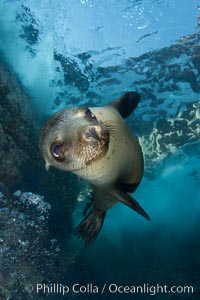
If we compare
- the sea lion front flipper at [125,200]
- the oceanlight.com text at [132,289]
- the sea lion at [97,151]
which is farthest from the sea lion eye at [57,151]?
the oceanlight.com text at [132,289]

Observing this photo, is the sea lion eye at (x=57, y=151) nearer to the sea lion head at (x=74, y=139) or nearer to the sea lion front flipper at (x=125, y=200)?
the sea lion head at (x=74, y=139)

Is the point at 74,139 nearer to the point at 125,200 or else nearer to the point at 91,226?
the point at 125,200

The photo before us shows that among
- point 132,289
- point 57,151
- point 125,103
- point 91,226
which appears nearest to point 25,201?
point 91,226

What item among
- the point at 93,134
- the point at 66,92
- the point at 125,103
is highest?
the point at 66,92

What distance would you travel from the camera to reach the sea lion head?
7.04 feet

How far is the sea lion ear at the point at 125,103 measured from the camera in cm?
368

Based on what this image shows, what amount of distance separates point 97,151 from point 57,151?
274 mm

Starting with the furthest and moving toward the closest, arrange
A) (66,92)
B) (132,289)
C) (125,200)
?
(132,289), (66,92), (125,200)

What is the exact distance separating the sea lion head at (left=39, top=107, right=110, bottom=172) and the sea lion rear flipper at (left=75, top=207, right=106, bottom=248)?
2.45m

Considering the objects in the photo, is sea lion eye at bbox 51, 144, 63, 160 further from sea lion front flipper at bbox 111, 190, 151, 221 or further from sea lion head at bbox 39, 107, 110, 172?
sea lion front flipper at bbox 111, 190, 151, 221

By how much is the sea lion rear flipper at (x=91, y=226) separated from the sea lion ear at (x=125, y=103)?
1.64 meters

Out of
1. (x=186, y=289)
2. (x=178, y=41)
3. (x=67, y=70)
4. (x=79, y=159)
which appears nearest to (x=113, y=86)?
(x=67, y=70)

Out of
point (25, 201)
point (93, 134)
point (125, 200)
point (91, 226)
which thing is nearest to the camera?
point (93, 134)

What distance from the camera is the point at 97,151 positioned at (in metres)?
2.21
